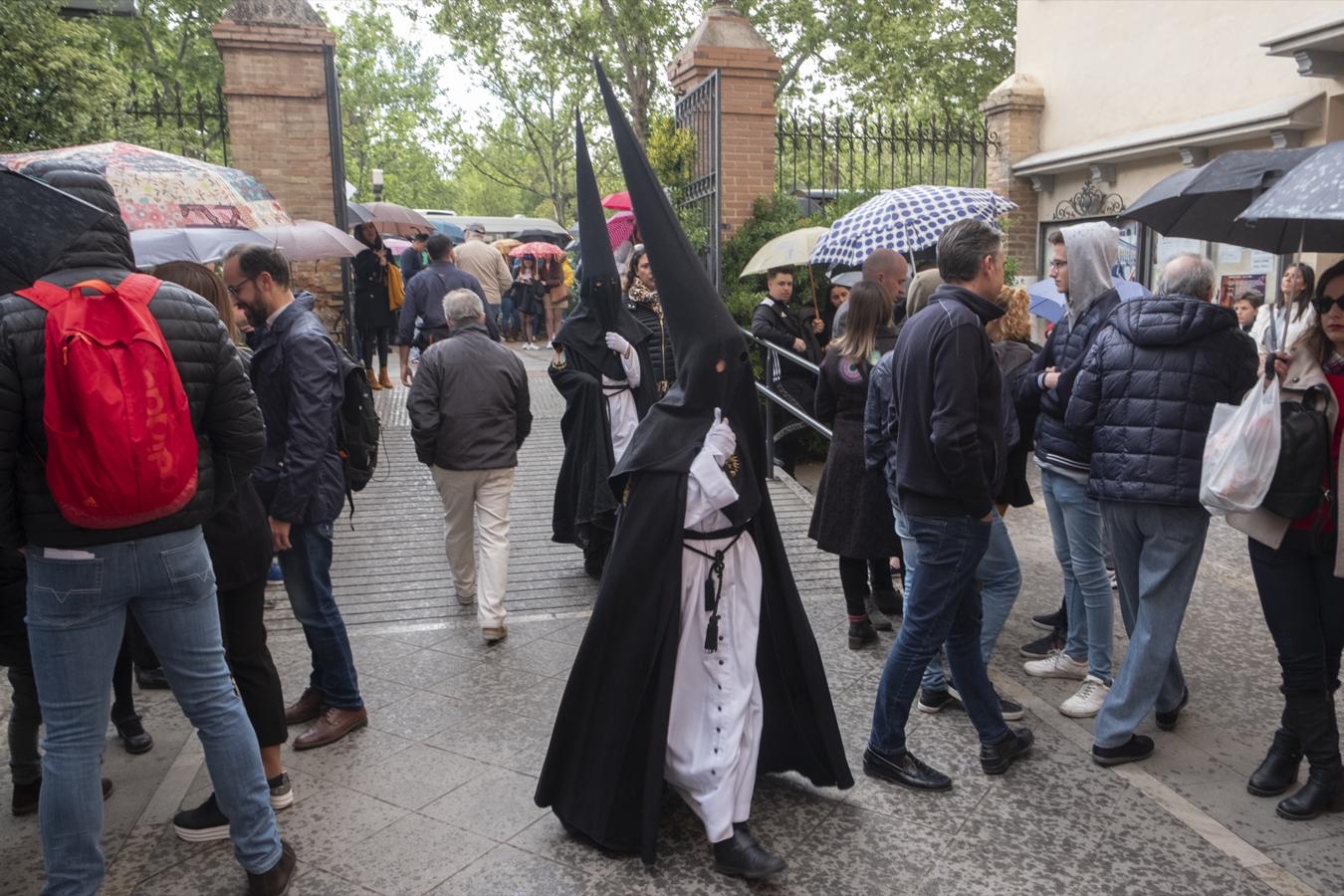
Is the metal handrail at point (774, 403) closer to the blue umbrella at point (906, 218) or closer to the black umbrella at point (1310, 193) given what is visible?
the blue umbrella at point (906, 218)

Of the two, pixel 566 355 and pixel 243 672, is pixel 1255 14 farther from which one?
pixel 243 672

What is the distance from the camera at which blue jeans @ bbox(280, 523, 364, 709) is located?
416cm

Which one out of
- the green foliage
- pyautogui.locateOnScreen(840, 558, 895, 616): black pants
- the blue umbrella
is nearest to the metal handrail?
the blue umbrella

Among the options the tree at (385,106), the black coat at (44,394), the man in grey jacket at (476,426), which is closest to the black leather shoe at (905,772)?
the man in grey jacket at (476,426)

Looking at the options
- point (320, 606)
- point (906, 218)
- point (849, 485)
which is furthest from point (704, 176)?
point (320, 606)

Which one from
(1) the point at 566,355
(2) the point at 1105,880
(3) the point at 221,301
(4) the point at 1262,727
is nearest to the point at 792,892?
(2) the point at 1105,880

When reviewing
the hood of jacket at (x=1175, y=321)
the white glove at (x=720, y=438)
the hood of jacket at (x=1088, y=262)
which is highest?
the hood of jacket at (x=1088, y=262)

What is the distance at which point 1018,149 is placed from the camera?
52.3 feet

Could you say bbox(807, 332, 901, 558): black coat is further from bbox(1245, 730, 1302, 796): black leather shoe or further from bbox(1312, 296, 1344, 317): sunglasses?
bbox(1312, 296, 1344, 317): sunglasses

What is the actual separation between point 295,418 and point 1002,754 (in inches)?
117

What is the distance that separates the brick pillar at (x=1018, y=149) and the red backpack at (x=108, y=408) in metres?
14.7

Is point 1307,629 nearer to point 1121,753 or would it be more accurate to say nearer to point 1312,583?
point 1312,583

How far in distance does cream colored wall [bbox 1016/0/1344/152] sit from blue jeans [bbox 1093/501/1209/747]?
30.4 ft

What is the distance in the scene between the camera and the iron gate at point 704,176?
11.0 meters
